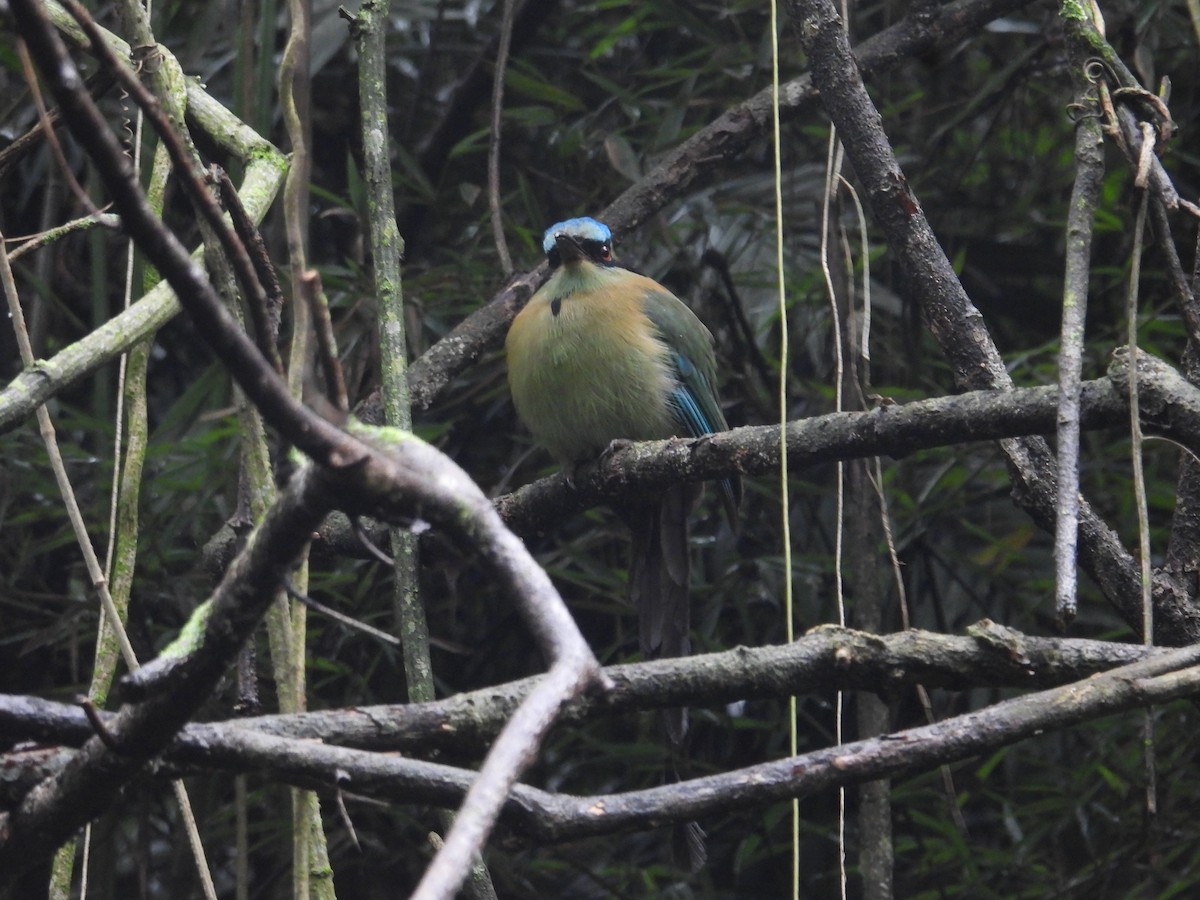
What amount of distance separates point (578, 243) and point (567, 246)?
34 mm

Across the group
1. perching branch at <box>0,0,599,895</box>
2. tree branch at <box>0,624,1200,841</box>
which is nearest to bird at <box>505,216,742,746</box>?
tree branch at <box>0,624,1200,841</box>

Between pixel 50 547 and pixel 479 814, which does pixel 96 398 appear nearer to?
pixel 50 547

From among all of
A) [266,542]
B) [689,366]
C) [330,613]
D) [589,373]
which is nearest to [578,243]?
[589,373]

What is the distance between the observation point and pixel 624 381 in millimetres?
3834

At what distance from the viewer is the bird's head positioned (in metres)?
3.77

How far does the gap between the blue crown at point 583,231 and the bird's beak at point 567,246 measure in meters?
0.01

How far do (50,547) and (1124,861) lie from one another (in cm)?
312

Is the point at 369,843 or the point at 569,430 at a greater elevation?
the point at 569,430

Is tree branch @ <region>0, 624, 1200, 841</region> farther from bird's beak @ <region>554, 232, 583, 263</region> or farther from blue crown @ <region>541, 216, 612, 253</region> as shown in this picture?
bird's beak @ <region>554, 232, 583, 263</region>

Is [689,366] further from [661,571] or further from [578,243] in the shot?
[661,571]

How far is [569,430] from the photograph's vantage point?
12.2 feet

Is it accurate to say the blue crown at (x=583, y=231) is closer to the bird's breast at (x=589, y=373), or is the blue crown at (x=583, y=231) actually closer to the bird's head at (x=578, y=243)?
the bird's head at (x=578, y=243)

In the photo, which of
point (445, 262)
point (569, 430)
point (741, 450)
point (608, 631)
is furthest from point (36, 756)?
point (445, 262)

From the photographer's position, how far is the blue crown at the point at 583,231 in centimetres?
373
